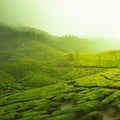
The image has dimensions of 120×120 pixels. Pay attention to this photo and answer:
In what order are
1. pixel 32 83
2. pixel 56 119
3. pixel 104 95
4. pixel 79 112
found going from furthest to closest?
pixel 32 83 → pixel 104 95 → pixel 79 112 → pixel 56 119

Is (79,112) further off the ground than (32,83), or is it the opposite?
(79,112)

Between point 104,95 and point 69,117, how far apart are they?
1898 cm

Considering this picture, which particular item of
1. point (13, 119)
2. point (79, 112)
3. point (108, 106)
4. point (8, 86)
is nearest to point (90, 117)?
point (79, 112)

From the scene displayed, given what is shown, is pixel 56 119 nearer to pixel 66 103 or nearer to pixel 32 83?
pixel 66 103

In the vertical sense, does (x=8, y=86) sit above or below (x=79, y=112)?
below

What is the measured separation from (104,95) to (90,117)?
16663mm

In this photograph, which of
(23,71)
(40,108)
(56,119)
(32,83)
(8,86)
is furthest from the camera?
Result: (23,71)

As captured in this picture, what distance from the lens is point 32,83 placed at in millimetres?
100500

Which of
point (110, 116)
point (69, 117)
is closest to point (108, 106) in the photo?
point (110, 116)

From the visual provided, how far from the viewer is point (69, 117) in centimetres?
2473

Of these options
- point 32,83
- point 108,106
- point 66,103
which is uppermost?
point 108,106

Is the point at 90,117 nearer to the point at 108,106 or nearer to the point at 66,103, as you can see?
the point at 108,106

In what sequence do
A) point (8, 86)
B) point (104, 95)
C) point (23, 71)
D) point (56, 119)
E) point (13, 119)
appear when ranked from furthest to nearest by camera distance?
point (23, 71) → point (8, 86) → point (104, 95) → point (13, 119) → point (56, 119)

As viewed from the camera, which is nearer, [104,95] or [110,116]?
[110,116]
